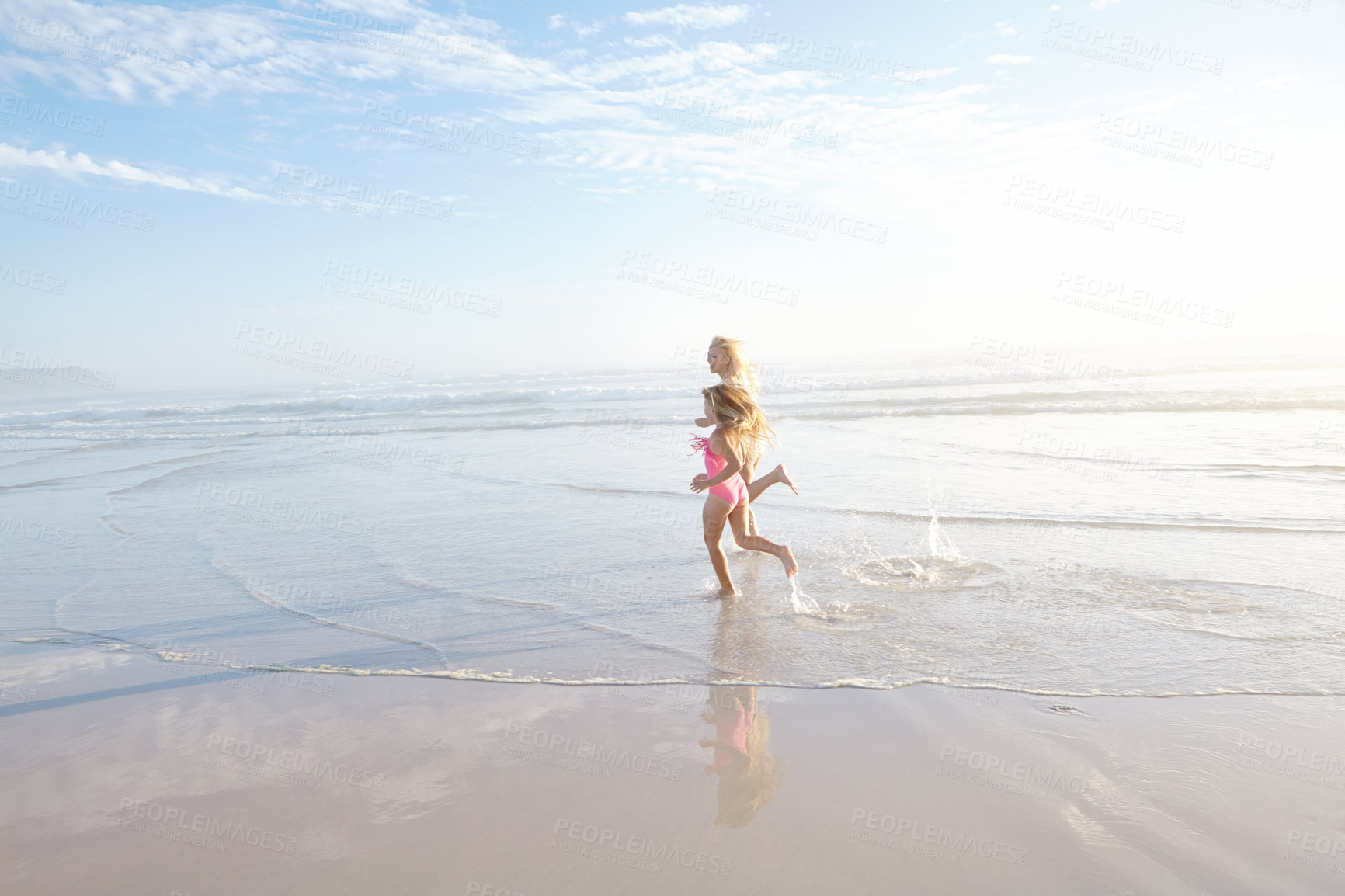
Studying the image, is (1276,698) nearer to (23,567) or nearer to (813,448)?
(23,567)

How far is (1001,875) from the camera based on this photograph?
2523 mm

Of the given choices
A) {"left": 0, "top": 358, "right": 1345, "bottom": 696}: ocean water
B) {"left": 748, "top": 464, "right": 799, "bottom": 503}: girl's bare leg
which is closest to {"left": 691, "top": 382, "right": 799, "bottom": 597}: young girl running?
{"left": 0, "top": 358, "right": 1345, "bottom": 696}: ocean water

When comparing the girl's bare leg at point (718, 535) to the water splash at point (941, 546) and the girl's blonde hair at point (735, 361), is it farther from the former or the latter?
the water splash at point (941, 546)

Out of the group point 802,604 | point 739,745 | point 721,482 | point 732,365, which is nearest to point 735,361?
point 732,365

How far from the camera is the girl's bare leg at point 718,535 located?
575cm

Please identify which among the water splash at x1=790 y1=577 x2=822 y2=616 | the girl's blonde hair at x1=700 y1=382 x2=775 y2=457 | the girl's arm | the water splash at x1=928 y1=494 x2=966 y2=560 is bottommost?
the water splash at x1=790 y1=577 x2=822 y2=616

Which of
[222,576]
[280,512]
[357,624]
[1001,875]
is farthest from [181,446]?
[1001,875]

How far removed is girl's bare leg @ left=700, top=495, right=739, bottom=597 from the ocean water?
0.63 feet

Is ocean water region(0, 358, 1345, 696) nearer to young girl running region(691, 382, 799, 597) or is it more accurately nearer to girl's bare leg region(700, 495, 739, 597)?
girl's bare leg region(700, 495, 739, 597)

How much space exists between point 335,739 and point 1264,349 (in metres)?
50.5

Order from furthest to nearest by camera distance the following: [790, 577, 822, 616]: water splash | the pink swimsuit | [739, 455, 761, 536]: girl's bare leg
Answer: [739, 455, 761, 536]: girl's bare leg → the pink swimsuit → [790, 577, 822, 616]: water splash

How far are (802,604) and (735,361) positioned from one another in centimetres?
191

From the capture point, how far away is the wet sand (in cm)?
259

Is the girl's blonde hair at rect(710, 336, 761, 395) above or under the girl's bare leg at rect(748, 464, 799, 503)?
above
